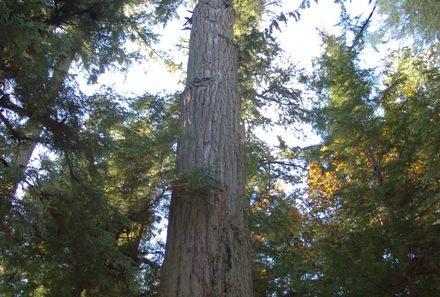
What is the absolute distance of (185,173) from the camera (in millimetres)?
4211

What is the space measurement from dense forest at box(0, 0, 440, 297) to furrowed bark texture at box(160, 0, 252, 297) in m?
0.02

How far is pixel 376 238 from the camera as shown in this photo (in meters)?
6.82

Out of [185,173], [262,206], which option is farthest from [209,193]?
[262,206]

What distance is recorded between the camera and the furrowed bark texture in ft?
12.6

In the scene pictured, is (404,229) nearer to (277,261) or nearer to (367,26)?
(277,261)

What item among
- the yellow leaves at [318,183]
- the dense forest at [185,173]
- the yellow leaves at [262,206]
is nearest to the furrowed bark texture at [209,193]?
the dense forest at [185,173]

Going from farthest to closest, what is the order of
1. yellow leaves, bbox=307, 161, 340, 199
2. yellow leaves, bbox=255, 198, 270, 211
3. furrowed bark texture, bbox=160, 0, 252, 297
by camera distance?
yellow leaves, bbox=307, 161, 340, 199 < yellow leaves, bbox=255, 198, 270, 211 < furrowed bark texture, bbox=160, 0, 252, 297

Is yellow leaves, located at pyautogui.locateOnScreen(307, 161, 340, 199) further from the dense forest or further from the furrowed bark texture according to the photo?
the furrowed bark texture

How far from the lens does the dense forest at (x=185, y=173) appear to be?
414 cm

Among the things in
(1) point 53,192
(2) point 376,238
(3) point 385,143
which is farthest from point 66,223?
(3) point 385,143

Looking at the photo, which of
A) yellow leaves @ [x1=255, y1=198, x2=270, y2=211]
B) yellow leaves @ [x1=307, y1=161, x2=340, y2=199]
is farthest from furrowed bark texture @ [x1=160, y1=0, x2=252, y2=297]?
yellow leaves @ [x1=307, y1=161, x2=340, y2=199]

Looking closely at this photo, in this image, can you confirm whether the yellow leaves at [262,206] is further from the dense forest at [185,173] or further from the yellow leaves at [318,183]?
the yellow leaves at [318,183]

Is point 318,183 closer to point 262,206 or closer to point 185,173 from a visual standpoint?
point 262,206

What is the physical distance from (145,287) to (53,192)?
7.66 feet
